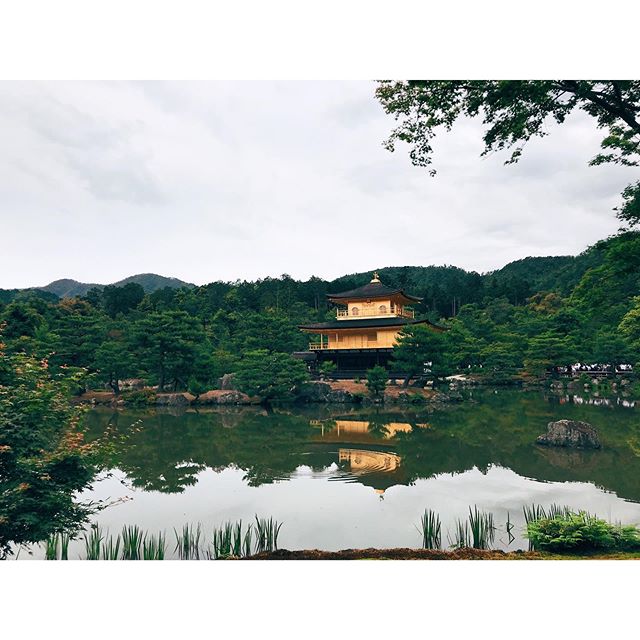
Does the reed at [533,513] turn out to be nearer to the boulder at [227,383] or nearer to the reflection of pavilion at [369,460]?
the reflection of pavilion at [369,460]

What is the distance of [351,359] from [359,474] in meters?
14.6

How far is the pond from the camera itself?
528 cm

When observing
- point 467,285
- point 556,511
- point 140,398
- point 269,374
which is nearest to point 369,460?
point 556,511

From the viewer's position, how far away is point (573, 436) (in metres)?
9.17

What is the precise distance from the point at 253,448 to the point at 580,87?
8595 mm

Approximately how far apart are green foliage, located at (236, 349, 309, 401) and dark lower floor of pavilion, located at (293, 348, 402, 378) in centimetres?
395

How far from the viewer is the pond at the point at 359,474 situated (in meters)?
5.28

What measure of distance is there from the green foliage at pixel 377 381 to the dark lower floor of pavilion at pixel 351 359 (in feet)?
7.03

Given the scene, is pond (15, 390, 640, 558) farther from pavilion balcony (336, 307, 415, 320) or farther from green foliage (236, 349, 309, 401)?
pavilion balcony (336, 307, 415, 320)

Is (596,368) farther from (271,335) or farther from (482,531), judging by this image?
(482,531)

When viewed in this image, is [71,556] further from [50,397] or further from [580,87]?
[580,87]

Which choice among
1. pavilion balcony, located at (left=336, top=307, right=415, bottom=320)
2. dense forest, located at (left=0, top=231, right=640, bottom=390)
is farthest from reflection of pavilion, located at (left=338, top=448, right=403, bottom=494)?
pavilion balcony, located at (left=336, top=307, right=415, bottom=320)

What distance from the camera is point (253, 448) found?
32.7ft

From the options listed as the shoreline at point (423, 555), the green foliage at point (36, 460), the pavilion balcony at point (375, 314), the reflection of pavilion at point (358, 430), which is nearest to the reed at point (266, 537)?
the shoreline at point (423, 555)
